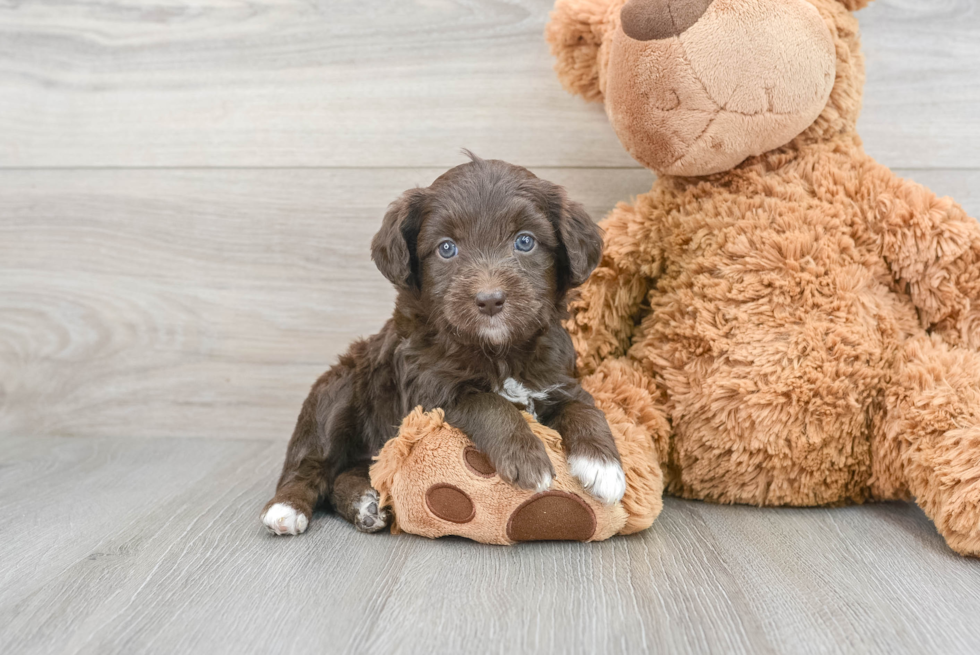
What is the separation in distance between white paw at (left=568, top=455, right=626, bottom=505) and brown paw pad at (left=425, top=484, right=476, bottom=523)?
25 centimetres

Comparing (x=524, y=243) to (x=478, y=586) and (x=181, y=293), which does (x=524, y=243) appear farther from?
(x=181, y=293)

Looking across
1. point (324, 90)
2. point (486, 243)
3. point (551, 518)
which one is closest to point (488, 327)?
point (486, 243)

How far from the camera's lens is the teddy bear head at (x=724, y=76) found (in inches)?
69.5

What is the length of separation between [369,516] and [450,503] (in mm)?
263

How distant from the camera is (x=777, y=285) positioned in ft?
6.16

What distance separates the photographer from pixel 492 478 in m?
1.63

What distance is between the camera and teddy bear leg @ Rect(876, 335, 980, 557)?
1.59 metres

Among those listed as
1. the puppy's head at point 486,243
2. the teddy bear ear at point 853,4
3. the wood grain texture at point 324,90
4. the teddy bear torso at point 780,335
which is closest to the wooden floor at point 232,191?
the wood grain texture at point 324,90

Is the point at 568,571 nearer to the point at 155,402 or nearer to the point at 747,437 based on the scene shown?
the point at 747,437

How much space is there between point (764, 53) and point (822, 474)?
1.03m

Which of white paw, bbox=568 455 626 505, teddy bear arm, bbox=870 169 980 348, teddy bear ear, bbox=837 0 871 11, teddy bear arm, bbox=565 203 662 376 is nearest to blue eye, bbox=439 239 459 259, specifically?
teddy bear arm, bbox=565 203 662 376

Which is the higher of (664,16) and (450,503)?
(664,16)

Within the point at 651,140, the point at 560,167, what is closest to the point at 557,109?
the point at 560,167

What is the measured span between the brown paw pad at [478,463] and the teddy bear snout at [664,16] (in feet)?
3.45
